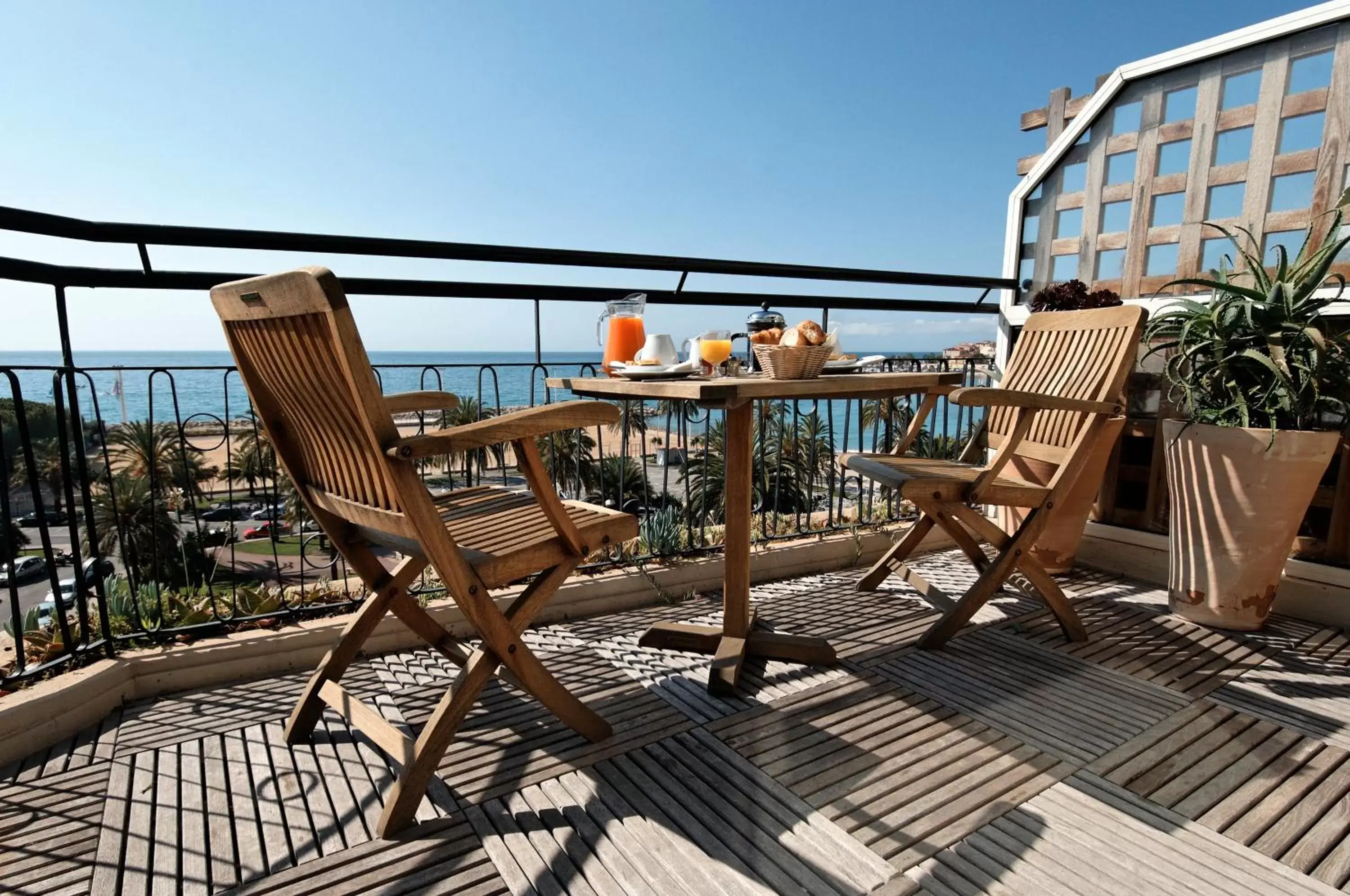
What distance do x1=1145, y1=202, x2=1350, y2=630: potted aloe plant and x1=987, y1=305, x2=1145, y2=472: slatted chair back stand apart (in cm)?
35

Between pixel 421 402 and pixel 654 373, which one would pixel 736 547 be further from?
pixel 421 402

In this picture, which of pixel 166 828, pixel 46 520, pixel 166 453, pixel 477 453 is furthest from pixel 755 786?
pixel 166 453

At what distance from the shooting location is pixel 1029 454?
257 centimetres

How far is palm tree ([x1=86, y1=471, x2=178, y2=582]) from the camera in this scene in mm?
1930

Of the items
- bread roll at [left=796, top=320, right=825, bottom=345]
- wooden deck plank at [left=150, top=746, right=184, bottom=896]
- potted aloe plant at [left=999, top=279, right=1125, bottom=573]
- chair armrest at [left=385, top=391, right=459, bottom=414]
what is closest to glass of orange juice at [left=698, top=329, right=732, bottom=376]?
bread roll at [left=796, top=320, right=825, bottom=345]

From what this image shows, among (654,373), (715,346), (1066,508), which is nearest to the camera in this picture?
(654,373)

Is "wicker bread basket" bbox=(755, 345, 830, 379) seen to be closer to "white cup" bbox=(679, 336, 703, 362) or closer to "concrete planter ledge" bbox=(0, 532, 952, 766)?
"white cup" bbox=(679, 336, 703, 362)

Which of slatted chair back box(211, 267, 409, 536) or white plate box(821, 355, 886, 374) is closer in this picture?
slatted chair back box(211, 267, 409, 536)

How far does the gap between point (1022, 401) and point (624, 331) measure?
48.4 inches

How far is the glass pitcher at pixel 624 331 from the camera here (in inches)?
81.0

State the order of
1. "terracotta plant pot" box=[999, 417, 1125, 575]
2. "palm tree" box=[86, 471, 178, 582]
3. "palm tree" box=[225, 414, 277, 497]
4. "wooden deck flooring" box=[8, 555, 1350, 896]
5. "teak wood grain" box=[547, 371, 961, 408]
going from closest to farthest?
"wooden deck flooring" box=[8, 555, 1350, 896] < "teak wood grain" box=[547, 371, 961, 408] < "palm tree" box=[86, 471, 178, 582] < "palm tree" box=[225, 414, 277, 497] < "terracotta plant pot" box=[999, 417, 1125, 575]

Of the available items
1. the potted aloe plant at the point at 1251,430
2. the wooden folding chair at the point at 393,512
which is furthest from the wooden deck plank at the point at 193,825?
the potted aloe plant at the point at 1251,430

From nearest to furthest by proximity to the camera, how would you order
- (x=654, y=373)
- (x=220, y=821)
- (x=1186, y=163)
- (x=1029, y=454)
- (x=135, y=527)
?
(x=220, y=821), (x=654, y=373), (x=1029, y=454), (x=1186, y=163), (x=135, y=527)

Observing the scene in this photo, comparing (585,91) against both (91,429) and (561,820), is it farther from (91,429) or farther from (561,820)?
(561,820)
